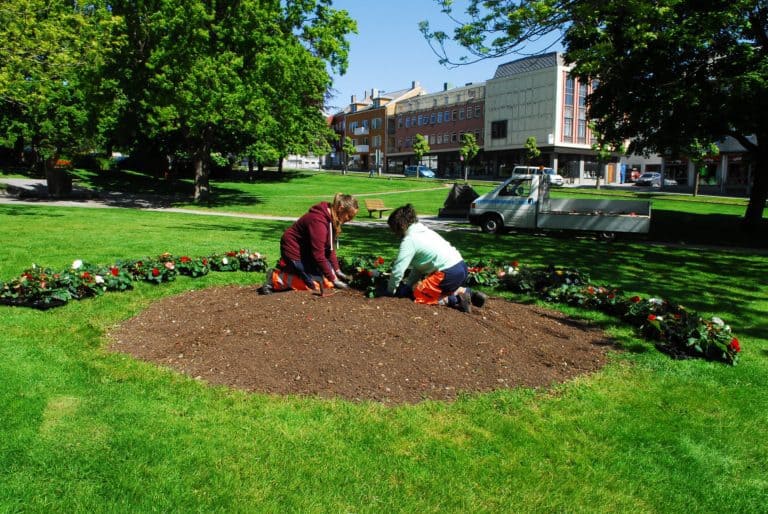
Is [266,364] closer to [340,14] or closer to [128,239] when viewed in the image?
[128,239]

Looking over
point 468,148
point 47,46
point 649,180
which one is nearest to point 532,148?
point 468,148

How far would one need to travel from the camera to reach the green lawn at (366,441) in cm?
339

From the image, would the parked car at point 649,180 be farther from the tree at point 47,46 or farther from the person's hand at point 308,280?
the person's hand at point 308,280

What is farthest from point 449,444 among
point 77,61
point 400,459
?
point 77,61

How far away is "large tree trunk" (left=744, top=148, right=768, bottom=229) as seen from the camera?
19.4 metres

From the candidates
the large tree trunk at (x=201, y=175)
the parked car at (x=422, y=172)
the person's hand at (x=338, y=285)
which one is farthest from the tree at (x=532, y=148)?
the person's hand at (x=338, y=285)

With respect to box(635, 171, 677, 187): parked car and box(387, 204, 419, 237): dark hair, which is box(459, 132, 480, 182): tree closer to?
box(635, 171, 677, 187): parked car

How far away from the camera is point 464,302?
21.4 feet

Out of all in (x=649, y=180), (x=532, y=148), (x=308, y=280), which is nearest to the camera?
(x=308, y=280)

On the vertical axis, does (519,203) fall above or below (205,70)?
below

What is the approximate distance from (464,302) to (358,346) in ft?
5.36

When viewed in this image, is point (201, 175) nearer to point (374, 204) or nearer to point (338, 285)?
point (374, 204)

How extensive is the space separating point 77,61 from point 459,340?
50.6 ft

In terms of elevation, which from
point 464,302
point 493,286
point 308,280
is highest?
point 308,280
